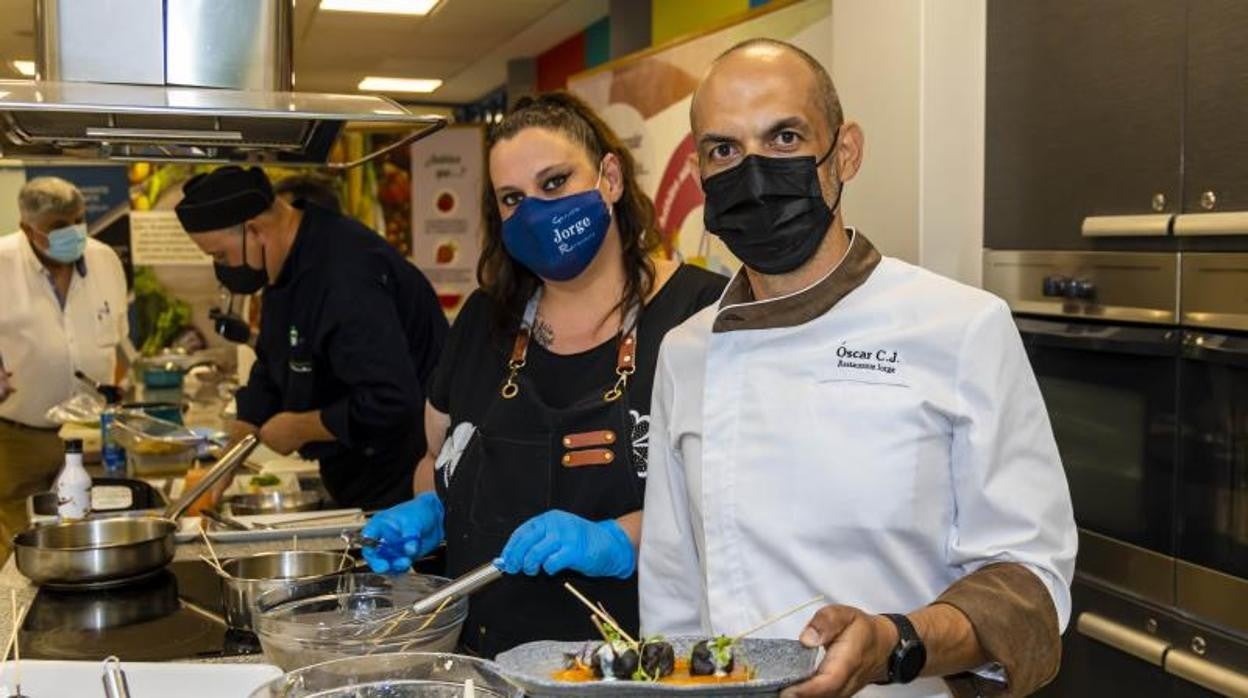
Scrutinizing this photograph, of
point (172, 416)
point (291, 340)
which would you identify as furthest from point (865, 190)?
point (172, 416)

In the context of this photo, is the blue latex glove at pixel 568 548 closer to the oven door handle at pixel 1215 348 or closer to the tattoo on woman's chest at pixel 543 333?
the tattoo on woman's chest at pixel 543 333

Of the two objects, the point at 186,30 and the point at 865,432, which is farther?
the point at 186,30

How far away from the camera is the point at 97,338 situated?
19.4ft

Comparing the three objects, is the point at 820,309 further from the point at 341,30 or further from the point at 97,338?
the point at 341,30

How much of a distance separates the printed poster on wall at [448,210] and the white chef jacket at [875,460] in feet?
27.3

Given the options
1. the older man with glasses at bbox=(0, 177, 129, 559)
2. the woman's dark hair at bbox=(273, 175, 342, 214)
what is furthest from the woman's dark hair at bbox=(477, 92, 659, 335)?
the older man with glasses at bbox=(0, 177, 129, 559)

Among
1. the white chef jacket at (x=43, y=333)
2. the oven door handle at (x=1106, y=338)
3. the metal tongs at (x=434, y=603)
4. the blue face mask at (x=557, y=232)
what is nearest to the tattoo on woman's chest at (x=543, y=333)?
the blue face mask at (x=557, y=232)

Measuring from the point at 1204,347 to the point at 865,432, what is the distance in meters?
1.06

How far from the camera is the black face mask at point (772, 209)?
166cm

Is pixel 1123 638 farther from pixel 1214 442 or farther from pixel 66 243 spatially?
pixel 66 243

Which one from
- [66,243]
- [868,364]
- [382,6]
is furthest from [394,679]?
[382,6]

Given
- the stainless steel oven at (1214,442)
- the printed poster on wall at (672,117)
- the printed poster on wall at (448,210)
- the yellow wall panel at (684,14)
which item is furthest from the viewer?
the printed poster on wall at (448,210)

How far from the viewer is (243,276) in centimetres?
375

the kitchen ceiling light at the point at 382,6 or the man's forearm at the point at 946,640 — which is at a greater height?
the kitchen ceiling light at the point at 382,6
